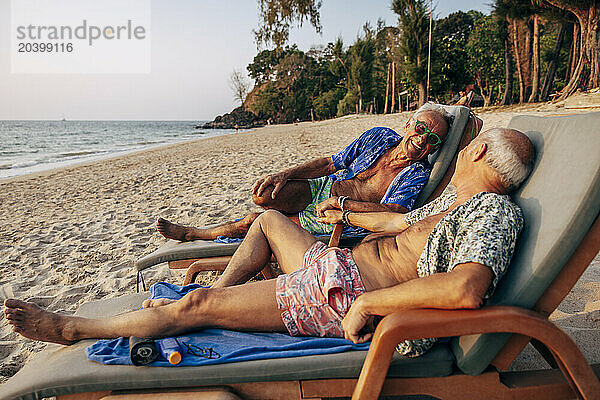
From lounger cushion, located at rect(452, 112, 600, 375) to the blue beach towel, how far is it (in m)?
0.44

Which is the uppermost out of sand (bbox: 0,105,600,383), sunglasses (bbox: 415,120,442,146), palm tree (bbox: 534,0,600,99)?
palm tree (bbox: 534,0,600,99)

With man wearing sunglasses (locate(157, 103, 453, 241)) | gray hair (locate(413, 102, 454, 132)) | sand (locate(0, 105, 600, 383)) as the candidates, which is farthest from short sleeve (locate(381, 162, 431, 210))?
sand (locate(0, 105, 600, 383))

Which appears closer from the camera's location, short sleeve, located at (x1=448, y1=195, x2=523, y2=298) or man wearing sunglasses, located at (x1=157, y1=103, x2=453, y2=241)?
short sleeve, located at (x1=448, y1=195, x2=523, y2=298)

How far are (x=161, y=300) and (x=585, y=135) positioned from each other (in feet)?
6.34

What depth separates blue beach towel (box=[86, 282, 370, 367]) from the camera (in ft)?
5.64

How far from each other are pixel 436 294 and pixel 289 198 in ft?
7.36

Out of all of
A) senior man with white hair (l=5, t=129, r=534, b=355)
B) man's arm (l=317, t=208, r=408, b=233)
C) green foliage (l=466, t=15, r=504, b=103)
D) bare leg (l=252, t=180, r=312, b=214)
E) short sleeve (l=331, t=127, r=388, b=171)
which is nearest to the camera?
senior man with white hair (l=5, t=129, r=534, b=355)

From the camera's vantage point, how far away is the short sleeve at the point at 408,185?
10.5 feet

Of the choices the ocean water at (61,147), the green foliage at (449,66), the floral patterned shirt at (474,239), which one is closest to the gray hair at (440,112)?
the floral patterned shirt at (474,239)

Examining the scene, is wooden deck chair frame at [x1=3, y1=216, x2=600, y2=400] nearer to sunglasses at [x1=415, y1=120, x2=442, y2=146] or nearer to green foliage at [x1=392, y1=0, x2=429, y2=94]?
sunglasses at [x1=415, y1=120, x2=442, y2=146]

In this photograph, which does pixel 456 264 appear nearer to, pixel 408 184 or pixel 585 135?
pixel 585 135

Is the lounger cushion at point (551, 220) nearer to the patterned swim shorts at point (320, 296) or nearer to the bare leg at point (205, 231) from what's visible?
the patterned swim shorts at point (320, 296)

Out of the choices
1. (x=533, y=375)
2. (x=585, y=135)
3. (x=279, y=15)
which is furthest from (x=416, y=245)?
(x=279, y=15)

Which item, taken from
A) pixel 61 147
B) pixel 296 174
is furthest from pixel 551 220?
pixel 61 147
